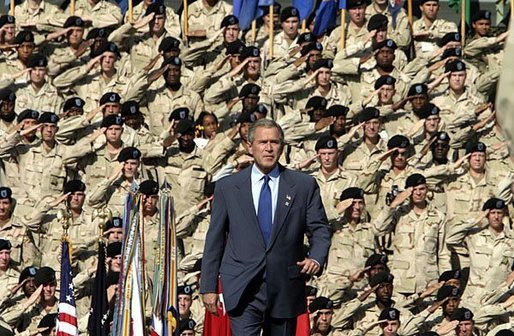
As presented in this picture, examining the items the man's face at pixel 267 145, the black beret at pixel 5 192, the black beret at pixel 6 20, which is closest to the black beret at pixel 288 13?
the black beret at pixel 6 20

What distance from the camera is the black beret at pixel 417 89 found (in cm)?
1616

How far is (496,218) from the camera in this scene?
589 inches

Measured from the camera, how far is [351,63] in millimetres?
16594

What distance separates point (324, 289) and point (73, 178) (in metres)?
2.66

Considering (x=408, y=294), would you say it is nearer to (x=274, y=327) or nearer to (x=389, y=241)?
(x=389, y=241)

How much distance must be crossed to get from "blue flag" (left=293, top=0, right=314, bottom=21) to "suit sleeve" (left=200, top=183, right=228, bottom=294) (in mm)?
10068

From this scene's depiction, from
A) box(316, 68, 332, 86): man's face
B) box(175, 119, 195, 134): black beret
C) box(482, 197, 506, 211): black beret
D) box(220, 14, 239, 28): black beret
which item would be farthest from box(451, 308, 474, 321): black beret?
box(220, 14, 239, 28): black beret

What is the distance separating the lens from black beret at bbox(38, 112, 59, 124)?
48.8 ft

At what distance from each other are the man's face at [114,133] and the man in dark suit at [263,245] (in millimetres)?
7115

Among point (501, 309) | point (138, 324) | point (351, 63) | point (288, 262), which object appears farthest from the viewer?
point (351, 63)

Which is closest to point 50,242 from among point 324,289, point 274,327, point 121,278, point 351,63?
point 324,289

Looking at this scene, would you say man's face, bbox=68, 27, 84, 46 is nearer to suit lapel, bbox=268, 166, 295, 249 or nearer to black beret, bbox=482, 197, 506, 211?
black beret, bbox=482, 197, 506, 211

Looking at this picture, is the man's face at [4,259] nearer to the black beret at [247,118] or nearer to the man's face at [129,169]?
the man's face at [129,169]

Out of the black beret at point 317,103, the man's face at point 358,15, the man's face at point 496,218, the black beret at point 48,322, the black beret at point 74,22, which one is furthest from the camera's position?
the man's face at point 358,15
